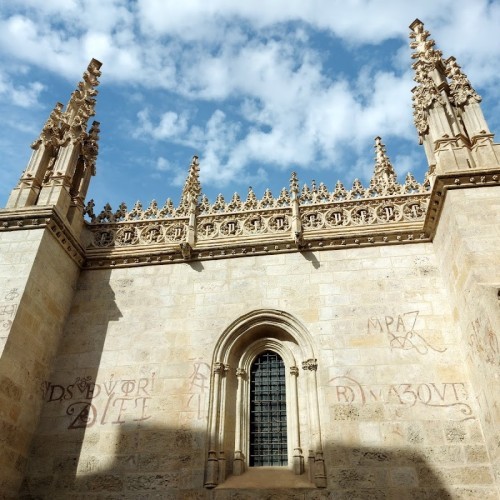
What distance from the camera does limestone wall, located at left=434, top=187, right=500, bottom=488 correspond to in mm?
6809

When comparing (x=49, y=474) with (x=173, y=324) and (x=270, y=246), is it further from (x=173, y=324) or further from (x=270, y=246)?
(x=270, y=246)

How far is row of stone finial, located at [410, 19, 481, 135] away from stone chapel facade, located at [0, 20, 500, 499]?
2.4 inches

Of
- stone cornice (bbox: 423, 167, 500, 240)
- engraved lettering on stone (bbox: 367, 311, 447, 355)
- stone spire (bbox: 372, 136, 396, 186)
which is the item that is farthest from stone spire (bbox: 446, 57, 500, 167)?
engraved lettering on stone (bbox: 367, 311, 447, 355)

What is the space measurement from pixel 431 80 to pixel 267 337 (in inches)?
290

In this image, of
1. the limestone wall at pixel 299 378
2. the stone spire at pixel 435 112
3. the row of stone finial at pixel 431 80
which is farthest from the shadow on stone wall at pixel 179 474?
the row of stone finial at pixel 431 80

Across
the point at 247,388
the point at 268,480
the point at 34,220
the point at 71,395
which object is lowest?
the point at 268,480

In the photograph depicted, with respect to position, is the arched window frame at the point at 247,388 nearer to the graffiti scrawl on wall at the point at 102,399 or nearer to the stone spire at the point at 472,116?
the graffiti scrawl on wall at the point at 102,399

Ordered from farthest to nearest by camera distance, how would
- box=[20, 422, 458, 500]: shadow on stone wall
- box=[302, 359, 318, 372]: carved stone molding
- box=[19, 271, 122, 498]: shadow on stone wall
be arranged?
1. box=[302, 359, 318, 372]: carved stone molding
2. box=[19, 271, 122, 498]: shadow on stone wall
3. box=[20, 422, 458, 500]: shadow on stone wall

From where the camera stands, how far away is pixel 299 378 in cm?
888

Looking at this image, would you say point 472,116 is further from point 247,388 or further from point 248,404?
point 248,404

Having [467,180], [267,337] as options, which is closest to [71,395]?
[267,337]

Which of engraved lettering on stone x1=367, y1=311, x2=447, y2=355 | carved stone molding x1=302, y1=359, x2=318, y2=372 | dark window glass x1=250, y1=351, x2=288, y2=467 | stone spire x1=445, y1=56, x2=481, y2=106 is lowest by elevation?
dark window glass x1=250, y1=351, x2=288, y2=467

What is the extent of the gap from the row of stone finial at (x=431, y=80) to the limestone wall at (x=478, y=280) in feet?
10.2

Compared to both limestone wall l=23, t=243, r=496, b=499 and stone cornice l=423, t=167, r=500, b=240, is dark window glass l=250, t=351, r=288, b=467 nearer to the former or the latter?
limestone wall l=23, t=243, r=496, b=499
